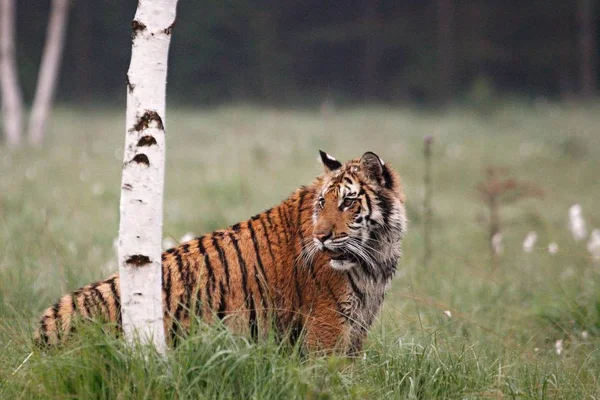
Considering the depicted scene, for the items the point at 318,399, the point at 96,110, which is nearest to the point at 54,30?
the point at 96,110

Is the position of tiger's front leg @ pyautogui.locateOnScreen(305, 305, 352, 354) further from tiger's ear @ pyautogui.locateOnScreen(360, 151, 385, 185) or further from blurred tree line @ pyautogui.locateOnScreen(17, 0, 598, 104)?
blurred tree line @ pyautogui.locateOnScreen(17, 0, 598, 104)

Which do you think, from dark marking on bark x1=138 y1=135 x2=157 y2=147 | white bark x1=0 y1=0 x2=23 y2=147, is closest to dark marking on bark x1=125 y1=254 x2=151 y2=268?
dark marking on bark x1=138 y1=135 x2=157 y2=147

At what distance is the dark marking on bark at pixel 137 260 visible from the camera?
4.06 meters

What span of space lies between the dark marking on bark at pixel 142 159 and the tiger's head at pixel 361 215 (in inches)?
42.6

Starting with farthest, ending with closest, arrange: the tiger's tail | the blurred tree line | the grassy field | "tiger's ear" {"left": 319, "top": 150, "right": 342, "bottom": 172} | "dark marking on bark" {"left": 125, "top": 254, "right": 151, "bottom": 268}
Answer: the blurred tree line, "tiger's ear" {"left": 319, "top": 150, "right": 342, "bottom": 172}, the tiger's tail, "dark marking on bark" {"left": 125, "top": 254, "right": 151, "bottom": 268}, the grassy field

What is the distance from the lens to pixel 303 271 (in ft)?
16.1

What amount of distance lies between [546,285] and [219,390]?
489 cm

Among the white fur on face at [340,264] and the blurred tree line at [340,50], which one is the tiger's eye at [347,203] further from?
the blurred tree line at [340,50]

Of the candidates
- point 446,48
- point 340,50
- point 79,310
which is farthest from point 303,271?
point 340,50

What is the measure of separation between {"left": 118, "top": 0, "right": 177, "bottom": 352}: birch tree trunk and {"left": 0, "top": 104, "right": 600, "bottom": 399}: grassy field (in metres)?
0.24

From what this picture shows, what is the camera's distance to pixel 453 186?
17453mm

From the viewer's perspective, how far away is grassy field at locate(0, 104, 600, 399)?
152 inches

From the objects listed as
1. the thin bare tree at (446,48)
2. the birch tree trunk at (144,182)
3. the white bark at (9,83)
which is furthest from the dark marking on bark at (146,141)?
the thin bare tree at (446,48)

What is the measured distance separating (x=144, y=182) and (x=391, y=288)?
12.5 ft
